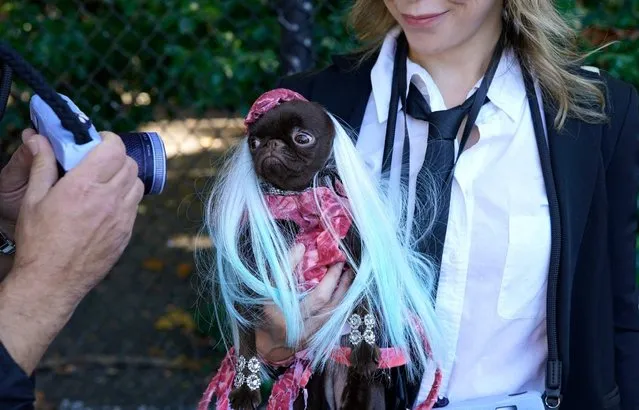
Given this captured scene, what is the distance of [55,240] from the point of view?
1768 mm

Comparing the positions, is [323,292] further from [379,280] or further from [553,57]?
[553,57]

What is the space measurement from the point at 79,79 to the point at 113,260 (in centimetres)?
244

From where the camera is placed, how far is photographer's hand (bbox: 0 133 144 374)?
1.76 metres

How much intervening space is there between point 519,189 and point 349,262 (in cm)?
48

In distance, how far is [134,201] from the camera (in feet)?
6.09

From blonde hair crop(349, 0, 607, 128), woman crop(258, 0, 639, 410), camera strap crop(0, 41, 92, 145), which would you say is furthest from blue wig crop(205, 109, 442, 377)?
blonde hair crop(349, 0, 607, 128)

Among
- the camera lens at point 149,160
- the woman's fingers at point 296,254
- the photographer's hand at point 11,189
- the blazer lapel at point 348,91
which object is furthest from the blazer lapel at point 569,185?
the photographer's hand at point 11,189

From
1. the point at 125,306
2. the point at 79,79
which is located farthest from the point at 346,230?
the point at 125,306

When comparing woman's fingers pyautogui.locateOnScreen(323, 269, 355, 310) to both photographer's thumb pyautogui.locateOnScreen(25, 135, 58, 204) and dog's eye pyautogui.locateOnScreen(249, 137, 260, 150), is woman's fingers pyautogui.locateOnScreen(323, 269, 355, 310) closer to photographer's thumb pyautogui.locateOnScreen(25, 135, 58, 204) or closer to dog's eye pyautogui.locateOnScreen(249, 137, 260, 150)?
dog's eye pyautogui.locateOnScreen(249, 137, 260, 150)

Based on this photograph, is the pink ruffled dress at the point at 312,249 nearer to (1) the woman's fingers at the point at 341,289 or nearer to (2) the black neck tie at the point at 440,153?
(1) the woman's fingers at the point at 341,289

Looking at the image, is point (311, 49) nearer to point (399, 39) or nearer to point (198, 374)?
point (399, 39)

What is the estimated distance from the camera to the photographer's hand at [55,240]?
1756 millimetres

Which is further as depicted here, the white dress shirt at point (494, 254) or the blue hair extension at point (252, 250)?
the white dress shirt at point (494, 254)

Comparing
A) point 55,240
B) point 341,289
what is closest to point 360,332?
point 341,289
